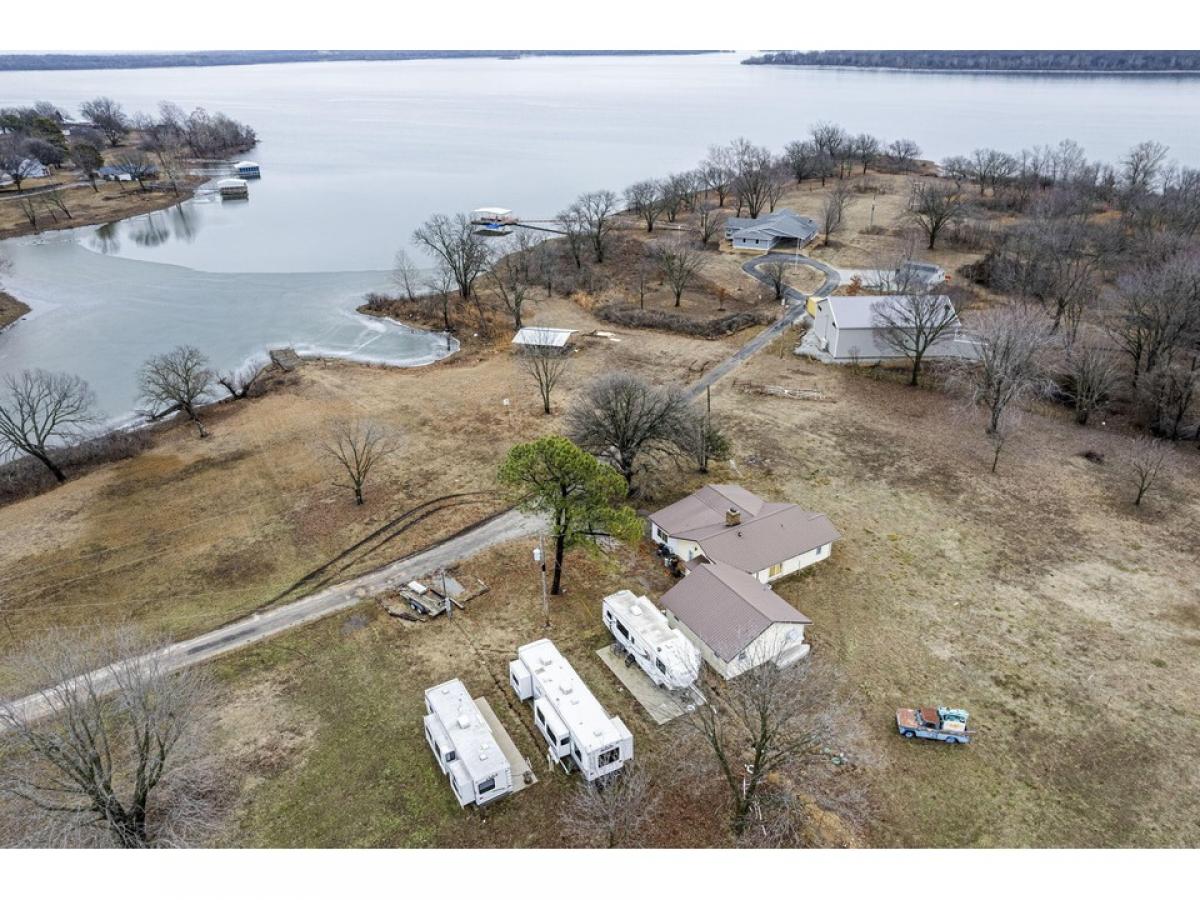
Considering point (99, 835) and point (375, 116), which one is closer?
point (99, 835)

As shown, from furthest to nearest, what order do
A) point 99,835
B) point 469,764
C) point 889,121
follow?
point 889,121, point 469,764, point 99,835

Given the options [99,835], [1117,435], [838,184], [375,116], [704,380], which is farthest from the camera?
[375,116]

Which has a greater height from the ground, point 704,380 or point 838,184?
point 838,184

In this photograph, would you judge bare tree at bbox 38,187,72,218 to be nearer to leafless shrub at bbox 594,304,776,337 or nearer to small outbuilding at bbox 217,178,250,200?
small outbuilding at bbox 217,178,250,200

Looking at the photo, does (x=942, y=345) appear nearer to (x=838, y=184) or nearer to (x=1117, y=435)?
(x=1117, y=435)

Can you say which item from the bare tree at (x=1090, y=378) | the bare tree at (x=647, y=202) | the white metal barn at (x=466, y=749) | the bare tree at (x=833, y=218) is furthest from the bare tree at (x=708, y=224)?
the white metal barn at (x=466, y=749)

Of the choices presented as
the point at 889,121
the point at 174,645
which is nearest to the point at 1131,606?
the point at 174,645

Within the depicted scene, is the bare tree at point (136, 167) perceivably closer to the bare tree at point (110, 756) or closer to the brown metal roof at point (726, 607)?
the bare tree at point (110, 756)
